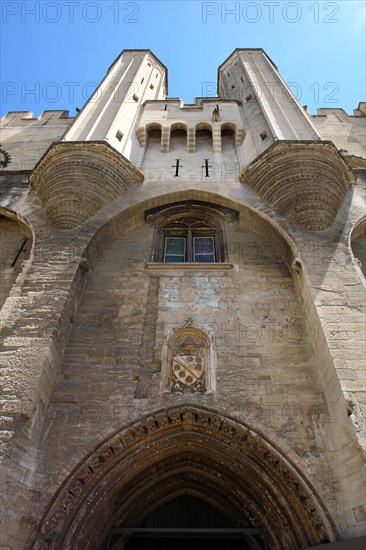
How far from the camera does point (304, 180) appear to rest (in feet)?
26.0

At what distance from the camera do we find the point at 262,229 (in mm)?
8352

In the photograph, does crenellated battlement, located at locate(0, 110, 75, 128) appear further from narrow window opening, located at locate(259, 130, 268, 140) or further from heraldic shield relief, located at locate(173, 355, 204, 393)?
heraldic shield relief, located at locate(173, 355, 204, 393)

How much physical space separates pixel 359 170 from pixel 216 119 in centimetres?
419

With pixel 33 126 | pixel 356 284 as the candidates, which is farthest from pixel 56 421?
pixel 33 126

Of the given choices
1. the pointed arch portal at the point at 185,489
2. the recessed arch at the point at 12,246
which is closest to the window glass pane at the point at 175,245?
the recessed arch at the point at 12,246

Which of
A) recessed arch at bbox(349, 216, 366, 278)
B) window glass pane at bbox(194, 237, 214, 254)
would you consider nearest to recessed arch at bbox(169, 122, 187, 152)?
window glass pane at bbox(194, 237, 214, 254)

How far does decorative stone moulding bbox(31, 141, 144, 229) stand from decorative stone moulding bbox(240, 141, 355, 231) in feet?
8.87

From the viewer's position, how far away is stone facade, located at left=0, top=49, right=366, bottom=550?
5.02 meters

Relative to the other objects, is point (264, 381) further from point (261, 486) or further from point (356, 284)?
point (356, 284)

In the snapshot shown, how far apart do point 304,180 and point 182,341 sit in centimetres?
377

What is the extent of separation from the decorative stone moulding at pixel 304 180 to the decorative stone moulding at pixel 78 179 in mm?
2705

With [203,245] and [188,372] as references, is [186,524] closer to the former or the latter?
[188,372]

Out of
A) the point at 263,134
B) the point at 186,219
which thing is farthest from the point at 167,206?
the point at 263,134

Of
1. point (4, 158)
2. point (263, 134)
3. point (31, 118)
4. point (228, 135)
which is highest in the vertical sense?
point (31, 118)
